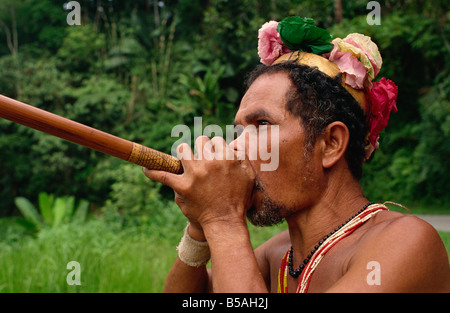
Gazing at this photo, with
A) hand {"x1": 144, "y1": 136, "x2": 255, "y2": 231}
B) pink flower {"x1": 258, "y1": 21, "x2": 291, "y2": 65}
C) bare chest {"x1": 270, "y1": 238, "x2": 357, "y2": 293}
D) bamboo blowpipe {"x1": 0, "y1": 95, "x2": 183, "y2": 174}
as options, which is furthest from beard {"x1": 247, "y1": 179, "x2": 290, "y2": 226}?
pink flower {"x1": 258, "y1": 21, "x2": 291, "y2": 65}

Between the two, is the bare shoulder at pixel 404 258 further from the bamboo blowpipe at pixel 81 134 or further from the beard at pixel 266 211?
the bamboo blowpipe at pixel 81 134

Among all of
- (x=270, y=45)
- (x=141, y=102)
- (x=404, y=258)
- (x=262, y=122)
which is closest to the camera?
(x=404, y=258)

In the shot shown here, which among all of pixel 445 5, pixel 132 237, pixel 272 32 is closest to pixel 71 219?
pixel 132 237

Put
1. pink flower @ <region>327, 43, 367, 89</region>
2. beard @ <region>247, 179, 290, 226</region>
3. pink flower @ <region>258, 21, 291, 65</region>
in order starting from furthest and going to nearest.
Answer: pink flower @ <region>258, 21, 291, 65</region> < pink flower @ <region>327, 43, 367, 89</region> < beard @ <region>247, 179, 290, 226</region>

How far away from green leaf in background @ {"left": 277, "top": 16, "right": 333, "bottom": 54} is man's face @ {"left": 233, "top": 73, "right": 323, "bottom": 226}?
264 millimetres

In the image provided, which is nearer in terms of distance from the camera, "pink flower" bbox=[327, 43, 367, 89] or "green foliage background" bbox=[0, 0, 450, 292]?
"pink flower" bbox=[327, 43, 367, 89]

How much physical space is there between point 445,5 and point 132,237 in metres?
8.76

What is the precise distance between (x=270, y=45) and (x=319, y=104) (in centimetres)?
45

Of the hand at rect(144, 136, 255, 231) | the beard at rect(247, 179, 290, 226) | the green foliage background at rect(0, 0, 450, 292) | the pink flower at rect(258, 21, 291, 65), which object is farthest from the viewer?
the green foliage background at rect(0, 0, 450, 292)

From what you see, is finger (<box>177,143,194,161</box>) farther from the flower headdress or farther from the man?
the flower headdress

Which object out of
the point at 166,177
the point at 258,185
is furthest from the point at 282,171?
the point at 166,177

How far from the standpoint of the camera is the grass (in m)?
4.87

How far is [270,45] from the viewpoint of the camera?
197 cm

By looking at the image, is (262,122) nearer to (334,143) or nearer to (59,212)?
(334,143)
